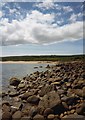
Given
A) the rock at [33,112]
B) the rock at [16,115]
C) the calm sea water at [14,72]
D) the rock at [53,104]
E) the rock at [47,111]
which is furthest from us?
the calm sea water at [14,72]

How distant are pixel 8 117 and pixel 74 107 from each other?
137 inches

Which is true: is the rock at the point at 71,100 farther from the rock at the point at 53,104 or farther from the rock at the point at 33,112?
the rock at the point at 33,112

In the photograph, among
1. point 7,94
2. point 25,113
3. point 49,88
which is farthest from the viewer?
point 7,94

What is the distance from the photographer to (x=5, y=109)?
1321 centimetres

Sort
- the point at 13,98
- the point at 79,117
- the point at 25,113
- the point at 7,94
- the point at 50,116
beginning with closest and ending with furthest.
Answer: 1. the point at 79,117
2. the point at 50,116
3. the point at 25,113
4. the point at 13,98
5. the point at 7,94

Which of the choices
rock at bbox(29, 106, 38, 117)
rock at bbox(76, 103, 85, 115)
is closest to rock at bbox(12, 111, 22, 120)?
rock at bbox(29, 106, 38, 117)

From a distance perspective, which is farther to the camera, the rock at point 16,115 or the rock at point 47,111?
the rock at point 47,111

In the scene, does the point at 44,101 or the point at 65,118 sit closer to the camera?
the point at 65,118

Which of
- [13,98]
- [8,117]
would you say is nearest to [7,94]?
[13,98]

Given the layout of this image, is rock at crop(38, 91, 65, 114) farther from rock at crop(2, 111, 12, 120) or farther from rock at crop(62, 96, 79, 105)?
rock at crop(2, 111, 12, 120)

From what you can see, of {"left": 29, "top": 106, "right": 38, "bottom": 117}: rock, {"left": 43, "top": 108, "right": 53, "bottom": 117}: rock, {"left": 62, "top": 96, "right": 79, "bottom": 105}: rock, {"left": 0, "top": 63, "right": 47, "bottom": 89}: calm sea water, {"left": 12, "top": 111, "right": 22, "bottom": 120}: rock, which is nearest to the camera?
{"left": 12, "top": 111, "right": 22, "bottom": 120}: rock

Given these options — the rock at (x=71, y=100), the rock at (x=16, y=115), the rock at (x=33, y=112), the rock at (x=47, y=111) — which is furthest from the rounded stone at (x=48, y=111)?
the rock at (x=71, y=100)

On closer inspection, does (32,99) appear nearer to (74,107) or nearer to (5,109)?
(5,109)

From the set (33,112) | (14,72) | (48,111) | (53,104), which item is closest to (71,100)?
(53,104)
